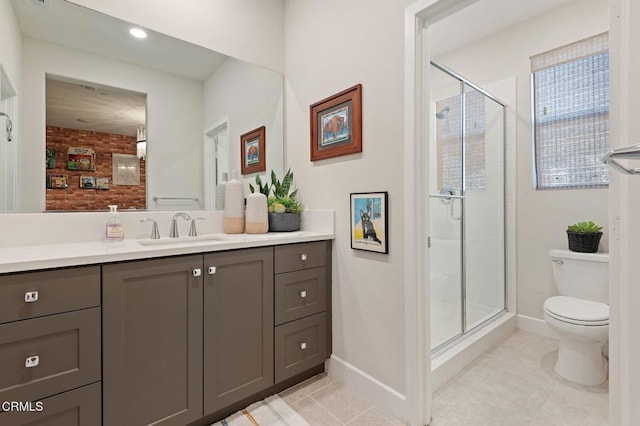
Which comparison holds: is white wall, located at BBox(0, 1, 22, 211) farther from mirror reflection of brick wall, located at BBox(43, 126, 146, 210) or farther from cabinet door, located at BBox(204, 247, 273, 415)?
cabinet door, located at BBox(204, 247, 273, 415)

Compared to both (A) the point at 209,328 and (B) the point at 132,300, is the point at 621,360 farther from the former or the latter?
(B) the point at 132,300

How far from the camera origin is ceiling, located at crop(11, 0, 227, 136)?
1.48 metres

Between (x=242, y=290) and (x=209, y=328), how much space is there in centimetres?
22

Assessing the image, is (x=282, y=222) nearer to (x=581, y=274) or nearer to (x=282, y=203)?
(x=282, y=203)

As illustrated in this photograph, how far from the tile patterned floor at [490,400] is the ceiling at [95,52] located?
1.79 metres

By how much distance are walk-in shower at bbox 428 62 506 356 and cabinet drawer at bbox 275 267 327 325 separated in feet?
2.49

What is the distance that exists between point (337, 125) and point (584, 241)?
1.93 meters

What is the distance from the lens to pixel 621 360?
0.88 metres

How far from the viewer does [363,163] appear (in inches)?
68.1

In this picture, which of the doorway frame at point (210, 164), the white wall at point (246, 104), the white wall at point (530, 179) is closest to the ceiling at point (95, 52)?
the white wall at point (246, 104)

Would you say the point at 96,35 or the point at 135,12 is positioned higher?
the point at 135,12

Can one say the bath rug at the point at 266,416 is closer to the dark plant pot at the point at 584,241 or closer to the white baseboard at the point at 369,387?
the white baseboard at the point at 369,387

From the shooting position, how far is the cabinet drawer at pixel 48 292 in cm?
98

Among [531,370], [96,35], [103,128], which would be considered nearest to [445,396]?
[531,370]
